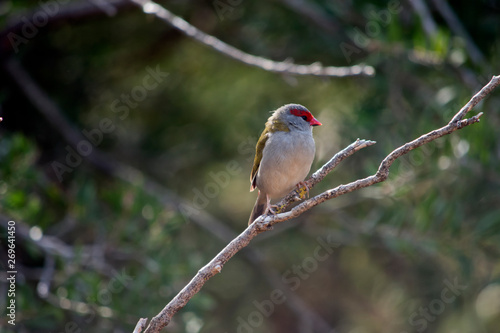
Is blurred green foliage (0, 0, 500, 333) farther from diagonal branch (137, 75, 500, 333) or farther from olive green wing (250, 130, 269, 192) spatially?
diagonal branch (137, 75, 500, 333)

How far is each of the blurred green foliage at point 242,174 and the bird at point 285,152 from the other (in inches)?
18.4

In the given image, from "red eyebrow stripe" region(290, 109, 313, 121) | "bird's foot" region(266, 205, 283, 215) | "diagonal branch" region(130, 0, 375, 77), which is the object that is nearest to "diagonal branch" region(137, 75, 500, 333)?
"bird's foot" region(266, 205, 283, 215)

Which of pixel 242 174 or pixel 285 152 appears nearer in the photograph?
pixel 285 152

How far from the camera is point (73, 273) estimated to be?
4039 millimetres

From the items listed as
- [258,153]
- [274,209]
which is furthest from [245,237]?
[258,153]

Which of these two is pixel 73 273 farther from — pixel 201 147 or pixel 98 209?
pixel 201 147

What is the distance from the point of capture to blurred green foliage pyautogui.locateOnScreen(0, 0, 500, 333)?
4.11 m

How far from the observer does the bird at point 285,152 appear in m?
3.24

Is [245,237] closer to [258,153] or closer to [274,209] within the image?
[274,209]

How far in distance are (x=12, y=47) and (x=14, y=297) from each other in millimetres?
2454

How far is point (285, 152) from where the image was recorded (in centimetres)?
330

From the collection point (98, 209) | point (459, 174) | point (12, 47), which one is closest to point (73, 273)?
point (98, 209)

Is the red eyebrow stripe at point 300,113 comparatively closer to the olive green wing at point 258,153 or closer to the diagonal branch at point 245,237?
the olive green wing at point 258,153

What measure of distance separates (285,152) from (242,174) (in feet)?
10.8
